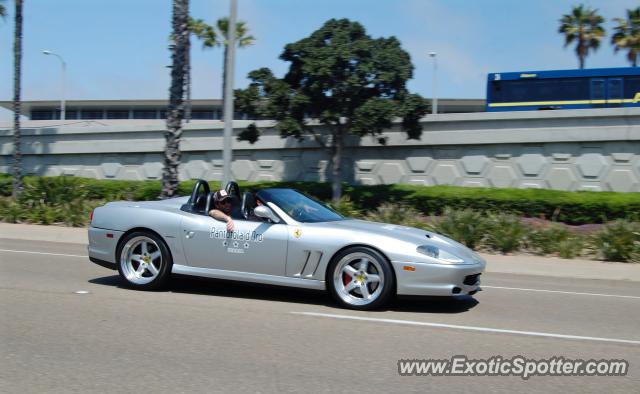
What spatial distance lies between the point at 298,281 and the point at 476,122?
13773mm

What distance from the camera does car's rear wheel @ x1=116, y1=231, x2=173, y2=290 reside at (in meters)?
8.21

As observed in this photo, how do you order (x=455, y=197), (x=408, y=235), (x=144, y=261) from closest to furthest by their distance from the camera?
(x=408, y=235) < (x=144, y=261) < (x=455, y=197)

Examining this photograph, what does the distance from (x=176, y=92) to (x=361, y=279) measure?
11.2 metres

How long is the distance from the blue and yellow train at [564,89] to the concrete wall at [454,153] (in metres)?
5.73

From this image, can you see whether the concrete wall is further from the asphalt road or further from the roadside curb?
the asphalt road

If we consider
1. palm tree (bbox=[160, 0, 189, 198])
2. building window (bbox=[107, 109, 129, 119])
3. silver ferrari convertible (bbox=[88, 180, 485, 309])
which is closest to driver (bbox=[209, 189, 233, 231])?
silver ferrari convertible (bbox=[88, 180, 485, 309])

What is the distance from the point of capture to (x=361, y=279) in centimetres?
737

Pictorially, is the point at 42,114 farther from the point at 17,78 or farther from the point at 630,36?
the point at 630,36

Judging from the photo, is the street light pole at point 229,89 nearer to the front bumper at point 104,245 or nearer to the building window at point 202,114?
the front bumper at point 104,245

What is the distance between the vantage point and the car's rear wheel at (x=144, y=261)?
821 cm

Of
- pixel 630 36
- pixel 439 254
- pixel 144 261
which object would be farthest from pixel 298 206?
pixel 630 36

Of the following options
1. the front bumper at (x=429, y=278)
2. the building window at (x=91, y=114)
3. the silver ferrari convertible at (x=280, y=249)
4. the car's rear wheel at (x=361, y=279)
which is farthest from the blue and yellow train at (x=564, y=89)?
the building window at (x=91, y=114)

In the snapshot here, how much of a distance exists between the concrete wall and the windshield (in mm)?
12294

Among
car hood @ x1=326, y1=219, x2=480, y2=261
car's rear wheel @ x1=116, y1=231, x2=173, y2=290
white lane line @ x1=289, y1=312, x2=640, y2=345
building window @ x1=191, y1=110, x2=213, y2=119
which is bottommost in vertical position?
white lane line @ x1=289, y1=312, x2=640, y2=345
